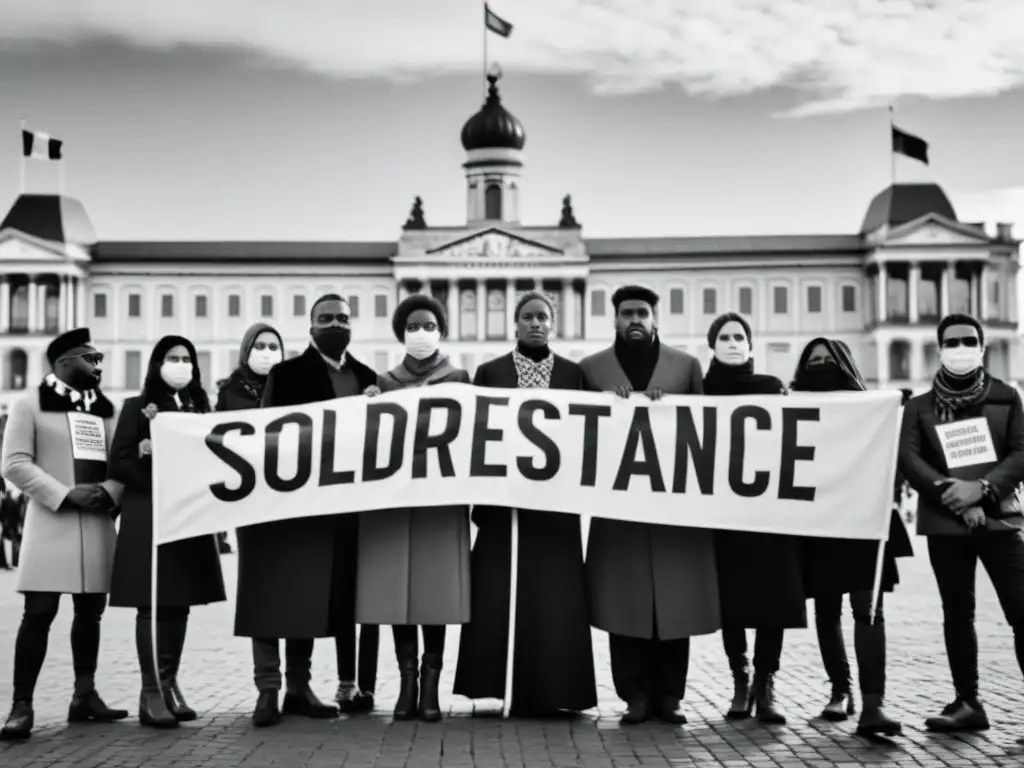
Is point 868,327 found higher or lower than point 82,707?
higher

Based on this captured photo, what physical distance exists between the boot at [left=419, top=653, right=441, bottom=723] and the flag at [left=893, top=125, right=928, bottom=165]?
231 ft

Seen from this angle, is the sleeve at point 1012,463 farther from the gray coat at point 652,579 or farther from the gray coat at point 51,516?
Answer: the gray coat at point 51,516

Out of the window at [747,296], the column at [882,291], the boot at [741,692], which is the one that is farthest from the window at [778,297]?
the boot at [741,692]

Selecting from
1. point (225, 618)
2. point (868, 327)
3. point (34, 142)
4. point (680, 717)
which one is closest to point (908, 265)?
point (868, 327)

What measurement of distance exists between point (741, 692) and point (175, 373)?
323cm

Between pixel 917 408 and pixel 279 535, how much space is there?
317cm

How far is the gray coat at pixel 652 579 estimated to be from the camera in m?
7.25

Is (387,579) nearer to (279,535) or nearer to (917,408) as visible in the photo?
(279,535)

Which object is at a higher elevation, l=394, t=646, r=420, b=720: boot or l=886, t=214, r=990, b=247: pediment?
Answer: l=886, t=214, r=990, b=247: pediment

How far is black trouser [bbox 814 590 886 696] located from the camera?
273 inches

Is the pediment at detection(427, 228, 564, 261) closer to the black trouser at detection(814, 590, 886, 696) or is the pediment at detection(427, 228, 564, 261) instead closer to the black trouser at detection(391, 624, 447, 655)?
the black trouser at detection(391, 624, 447, 655)

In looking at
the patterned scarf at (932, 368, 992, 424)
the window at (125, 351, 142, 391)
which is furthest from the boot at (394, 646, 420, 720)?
the window at (125, 351, 142, 391)

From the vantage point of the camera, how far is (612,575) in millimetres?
7379

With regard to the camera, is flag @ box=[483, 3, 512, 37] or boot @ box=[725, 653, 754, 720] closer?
boot @ box=[725, 653, 754, 720]
